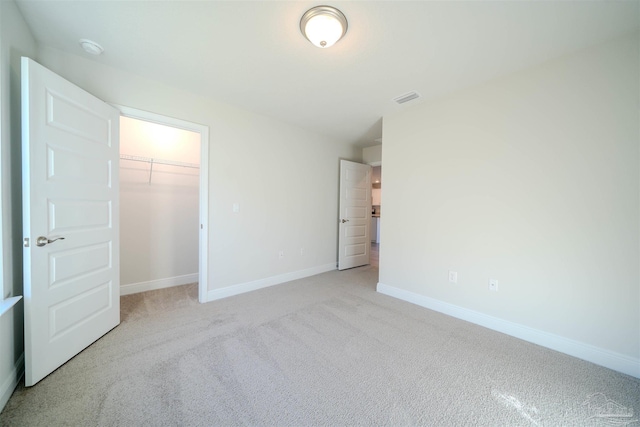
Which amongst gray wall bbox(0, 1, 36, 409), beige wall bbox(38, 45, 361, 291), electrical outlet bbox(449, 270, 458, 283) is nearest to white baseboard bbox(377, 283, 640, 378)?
electrical outlet bbox(449, 270, 458, 283)

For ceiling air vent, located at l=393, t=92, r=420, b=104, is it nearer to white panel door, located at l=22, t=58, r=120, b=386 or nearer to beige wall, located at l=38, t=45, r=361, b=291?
beige wall, located at l=38, t=45, r=361, b=291

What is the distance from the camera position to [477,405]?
1.44 meters

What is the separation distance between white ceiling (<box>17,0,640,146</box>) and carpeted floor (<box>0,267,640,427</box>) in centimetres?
243

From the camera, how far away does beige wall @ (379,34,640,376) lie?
1.77m

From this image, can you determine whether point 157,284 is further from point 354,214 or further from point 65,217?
point 354,214

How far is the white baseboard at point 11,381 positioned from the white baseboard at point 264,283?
147cm

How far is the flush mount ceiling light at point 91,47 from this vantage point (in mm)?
1903

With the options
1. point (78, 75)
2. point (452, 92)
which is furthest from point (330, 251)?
point (78, 75)

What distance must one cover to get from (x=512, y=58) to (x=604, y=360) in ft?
8.16

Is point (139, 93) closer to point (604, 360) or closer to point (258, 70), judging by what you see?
point (258, 70)

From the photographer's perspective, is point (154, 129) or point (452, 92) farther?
point (154, 129)

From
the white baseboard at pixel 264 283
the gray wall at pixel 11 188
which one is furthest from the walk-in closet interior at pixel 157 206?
the gray wall at pixel 11 188

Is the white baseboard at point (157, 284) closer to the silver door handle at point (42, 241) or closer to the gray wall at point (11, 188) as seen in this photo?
the gray wall at point (11, 188)

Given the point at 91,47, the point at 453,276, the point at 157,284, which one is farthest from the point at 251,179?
the point at 453,276
